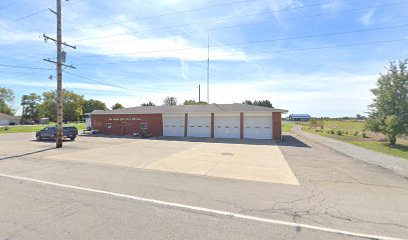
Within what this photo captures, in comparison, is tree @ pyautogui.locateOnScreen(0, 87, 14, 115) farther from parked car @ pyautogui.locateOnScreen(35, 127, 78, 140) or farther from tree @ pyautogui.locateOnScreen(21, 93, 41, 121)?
parked car @ pyautogui.locateOnScreen(35, 127, 78, 140)

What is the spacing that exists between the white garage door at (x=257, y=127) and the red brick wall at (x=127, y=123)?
1017cm

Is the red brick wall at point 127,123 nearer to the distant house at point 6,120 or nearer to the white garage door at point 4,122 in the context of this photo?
the white garage door at point 4,122

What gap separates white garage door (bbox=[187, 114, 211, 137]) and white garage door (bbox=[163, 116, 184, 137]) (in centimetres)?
100

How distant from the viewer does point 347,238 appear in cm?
389

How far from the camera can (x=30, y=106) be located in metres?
96.6

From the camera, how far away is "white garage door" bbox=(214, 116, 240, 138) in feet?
79.2

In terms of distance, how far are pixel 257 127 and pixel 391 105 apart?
37.9 ft

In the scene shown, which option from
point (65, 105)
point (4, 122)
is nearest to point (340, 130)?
point (65, 105)

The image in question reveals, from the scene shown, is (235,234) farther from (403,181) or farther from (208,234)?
(403,181)

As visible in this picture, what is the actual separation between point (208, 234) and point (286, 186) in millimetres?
3986

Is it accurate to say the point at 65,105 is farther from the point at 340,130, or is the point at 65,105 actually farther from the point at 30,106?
the point at 340,130

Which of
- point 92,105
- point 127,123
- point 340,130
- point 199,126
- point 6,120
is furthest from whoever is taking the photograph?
point 92,105

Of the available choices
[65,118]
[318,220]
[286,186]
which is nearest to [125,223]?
[318,220]

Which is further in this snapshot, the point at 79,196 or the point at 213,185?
the point at 213,185
